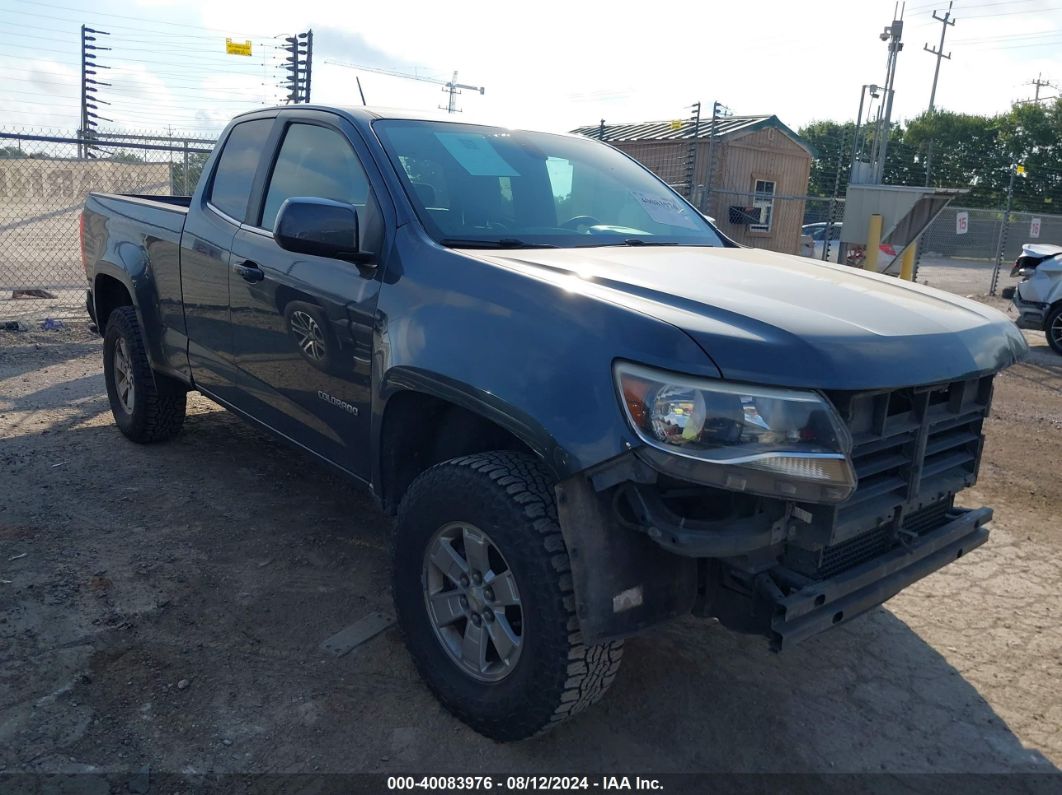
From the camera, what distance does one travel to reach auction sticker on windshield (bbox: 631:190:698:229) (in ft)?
12.4

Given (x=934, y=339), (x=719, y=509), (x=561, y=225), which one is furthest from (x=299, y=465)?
(x=934, y=339)

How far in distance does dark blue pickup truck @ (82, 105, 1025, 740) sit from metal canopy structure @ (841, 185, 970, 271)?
743 centimetres

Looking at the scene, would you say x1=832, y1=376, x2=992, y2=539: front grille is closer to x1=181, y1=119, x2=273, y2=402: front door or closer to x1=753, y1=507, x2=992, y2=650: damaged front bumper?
x1=753, y1=507, x2=992, y2=650: damaged front bumper

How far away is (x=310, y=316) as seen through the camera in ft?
10.9

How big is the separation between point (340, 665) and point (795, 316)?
196cm

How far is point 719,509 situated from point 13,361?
7.18 metres

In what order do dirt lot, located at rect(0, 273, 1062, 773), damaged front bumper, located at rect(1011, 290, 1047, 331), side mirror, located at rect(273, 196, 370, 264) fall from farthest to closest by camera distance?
Answer: 1. damaged front bumper, located at rect(1011, 290, 1047, 331)
2. side mirror, located at rect(273, 196, 370, 264)
3. dirt lot, located at rect(0, 273, 1062, 773)

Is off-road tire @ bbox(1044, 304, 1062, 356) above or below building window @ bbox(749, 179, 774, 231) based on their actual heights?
below

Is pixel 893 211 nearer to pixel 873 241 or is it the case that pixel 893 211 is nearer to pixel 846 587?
pixel 873 241

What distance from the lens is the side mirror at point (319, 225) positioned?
2.89 meters

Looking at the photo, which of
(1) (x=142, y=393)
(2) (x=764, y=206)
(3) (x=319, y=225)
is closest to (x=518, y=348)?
(3) (x=319, y=225)

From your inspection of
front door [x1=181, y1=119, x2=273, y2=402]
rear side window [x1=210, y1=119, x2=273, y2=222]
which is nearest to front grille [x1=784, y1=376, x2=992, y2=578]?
front door [x1=181, y1=119, x2=273, y2=402]

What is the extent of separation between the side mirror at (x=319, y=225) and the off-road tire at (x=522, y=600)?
86cm

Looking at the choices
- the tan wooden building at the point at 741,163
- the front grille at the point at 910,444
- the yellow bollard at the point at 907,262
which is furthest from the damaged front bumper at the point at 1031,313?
the front grille at the point at 910,444
